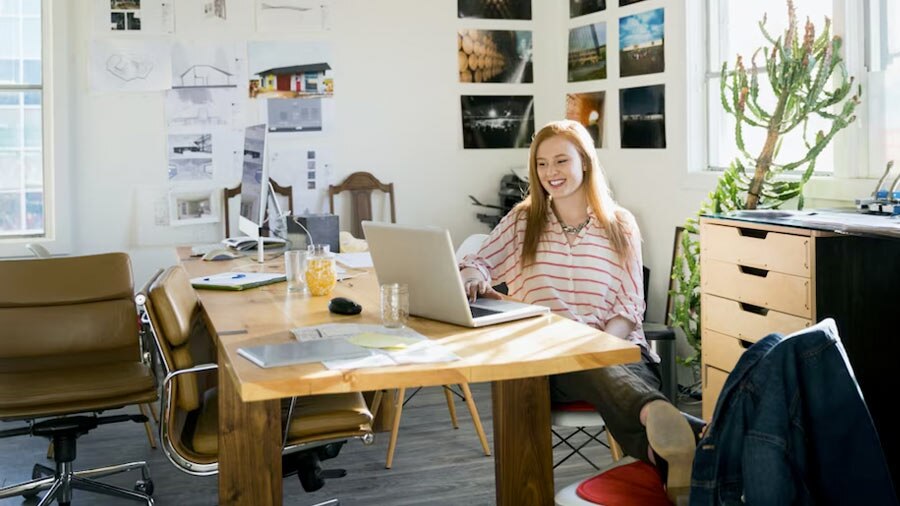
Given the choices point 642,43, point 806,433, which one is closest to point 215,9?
point 642,43

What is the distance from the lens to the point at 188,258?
4.28 metres

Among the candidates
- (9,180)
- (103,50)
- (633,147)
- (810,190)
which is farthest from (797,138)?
(9,180)

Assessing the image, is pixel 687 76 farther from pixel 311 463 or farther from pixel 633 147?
pixel 311 463

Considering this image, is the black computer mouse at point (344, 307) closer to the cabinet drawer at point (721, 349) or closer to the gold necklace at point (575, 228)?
the gold necklace at point (575, 228)

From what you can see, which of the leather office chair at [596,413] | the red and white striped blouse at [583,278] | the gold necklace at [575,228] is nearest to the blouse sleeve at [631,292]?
the red and white striped blouse at [583,278]

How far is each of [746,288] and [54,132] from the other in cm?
402

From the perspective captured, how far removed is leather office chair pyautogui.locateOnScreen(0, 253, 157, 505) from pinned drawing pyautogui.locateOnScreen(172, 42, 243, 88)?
7.95 feet

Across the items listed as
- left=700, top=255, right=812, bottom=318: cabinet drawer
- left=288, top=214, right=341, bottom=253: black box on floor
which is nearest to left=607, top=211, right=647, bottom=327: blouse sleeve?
left=700, top=255, right=812, bottom=318: cabinet drawer

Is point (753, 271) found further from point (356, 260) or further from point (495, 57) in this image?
point (495, 57)

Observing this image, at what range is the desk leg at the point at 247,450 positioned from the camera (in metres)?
2.41

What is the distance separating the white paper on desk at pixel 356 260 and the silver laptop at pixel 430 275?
1014 mm

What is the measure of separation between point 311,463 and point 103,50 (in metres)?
3.85

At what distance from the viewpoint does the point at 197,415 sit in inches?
112

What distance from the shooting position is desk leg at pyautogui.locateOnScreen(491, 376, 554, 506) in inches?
95.5
